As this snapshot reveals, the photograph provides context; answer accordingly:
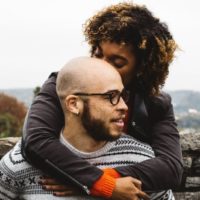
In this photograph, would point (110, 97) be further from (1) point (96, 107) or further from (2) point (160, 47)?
(2) point (160, 47)

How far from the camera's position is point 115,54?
3.07 m

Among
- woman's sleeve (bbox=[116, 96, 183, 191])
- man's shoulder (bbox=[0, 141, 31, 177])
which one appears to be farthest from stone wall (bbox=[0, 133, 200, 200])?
man's shoulder (bbox=[0, 141, 31, 177])

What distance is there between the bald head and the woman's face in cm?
34

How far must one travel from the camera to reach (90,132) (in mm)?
2650

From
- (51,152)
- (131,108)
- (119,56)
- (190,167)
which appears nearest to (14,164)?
(51,152)

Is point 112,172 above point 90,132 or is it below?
below

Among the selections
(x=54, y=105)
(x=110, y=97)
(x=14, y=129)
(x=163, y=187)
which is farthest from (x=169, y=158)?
(x=14, y=129)

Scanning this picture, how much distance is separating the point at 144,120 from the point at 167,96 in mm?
291

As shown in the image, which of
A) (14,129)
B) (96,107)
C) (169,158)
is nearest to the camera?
(96,107)

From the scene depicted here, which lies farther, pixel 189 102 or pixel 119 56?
pixel 189 102

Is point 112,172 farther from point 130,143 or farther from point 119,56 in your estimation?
point 119,56

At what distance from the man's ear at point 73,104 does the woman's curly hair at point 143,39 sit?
0.57 meters

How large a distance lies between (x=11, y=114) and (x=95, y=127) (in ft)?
155

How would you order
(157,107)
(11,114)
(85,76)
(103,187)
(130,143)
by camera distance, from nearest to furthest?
(103,187), (85,76), (130,143), (157,107), (11,114)
